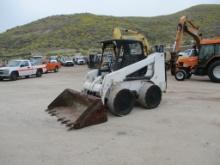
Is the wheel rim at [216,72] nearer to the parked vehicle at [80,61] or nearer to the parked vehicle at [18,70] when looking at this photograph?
the parked vehicle at [18,70]

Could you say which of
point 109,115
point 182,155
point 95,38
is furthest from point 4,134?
point 95,38

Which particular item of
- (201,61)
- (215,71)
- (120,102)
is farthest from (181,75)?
(120,102)

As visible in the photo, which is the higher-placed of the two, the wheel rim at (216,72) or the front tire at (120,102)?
the wheel rim at (216,72)

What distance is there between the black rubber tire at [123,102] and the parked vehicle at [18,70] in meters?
17.3

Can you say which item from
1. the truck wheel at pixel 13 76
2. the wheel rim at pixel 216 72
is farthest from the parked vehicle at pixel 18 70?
the wheel rim at pixel 216 72

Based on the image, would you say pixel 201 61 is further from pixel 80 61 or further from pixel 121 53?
pixel 80 61

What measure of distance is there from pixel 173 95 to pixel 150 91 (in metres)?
3.20

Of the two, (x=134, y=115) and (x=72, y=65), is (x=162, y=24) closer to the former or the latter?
(x=72, y=65)

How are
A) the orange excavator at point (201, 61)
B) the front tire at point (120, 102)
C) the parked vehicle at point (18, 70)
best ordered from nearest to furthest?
the front tire at point (120, 102) < the orange excavator at point (201, 61) < the parked vehicle at point (18, 70)

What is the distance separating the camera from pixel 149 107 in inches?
426

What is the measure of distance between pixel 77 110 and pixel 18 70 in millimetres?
17336

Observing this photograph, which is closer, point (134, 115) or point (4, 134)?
point (4, 134)

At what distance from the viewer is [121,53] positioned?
11.2 metres

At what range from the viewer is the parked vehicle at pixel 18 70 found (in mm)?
25422
